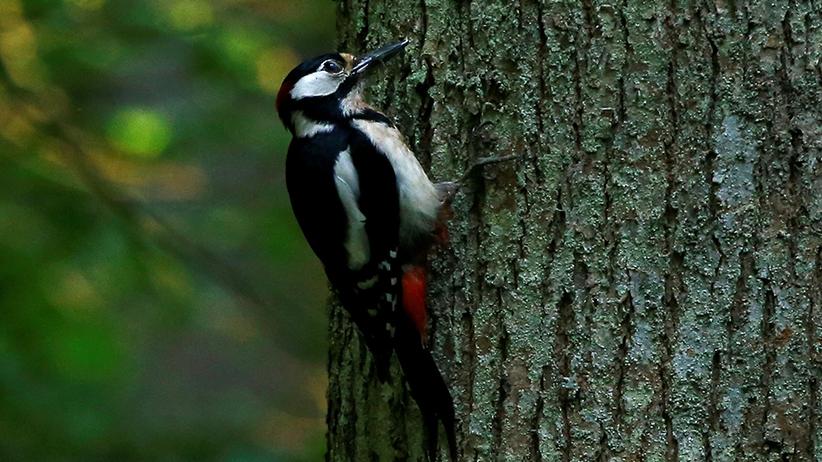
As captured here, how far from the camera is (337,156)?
333 cm

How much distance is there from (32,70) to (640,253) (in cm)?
296

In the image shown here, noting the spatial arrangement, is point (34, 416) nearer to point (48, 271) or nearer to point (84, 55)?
point (48, 271)

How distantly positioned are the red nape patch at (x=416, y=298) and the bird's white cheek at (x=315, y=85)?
69 cm

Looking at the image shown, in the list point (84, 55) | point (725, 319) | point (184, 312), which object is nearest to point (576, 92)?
point (725, 319)

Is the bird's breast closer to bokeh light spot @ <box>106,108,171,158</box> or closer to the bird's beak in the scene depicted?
the bird's beak

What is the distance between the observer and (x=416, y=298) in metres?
2.98

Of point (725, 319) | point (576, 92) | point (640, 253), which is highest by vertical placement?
point (576, 92)

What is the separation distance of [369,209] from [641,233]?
961 mm

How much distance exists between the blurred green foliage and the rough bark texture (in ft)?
6.49

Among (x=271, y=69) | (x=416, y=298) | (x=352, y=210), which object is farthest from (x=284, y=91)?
(x=271, y=69)

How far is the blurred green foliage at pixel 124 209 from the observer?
14.7 ft

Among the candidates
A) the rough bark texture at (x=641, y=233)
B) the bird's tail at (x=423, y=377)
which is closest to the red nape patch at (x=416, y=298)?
the bird's tail at (x=423, y=377)

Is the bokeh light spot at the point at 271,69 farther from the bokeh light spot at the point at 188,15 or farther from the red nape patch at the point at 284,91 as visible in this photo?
the red nape patch at the point at 284,91

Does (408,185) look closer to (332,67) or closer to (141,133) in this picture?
(332,67)
